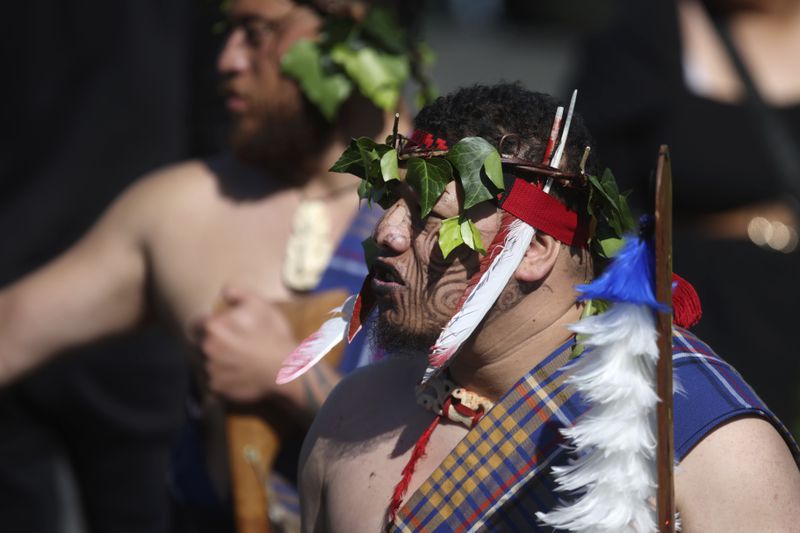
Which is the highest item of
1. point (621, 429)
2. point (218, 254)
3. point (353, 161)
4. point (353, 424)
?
point (353, 161)

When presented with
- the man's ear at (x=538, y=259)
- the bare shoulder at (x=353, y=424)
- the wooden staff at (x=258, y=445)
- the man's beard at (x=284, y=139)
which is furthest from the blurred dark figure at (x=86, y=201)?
the man's ear at (x=538, y=259)

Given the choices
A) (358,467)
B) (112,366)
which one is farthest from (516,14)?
(358,467)

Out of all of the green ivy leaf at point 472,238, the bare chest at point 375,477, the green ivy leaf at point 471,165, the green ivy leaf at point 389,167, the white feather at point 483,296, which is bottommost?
the bare chest at point 375,477

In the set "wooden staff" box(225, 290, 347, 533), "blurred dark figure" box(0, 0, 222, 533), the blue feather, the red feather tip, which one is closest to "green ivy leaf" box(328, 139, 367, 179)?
the red feather tip

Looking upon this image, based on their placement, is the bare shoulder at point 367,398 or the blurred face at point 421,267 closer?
the blurred face at point 421,267

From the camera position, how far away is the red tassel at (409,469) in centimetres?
227

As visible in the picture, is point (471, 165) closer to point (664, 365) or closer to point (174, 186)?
point (664, 365)

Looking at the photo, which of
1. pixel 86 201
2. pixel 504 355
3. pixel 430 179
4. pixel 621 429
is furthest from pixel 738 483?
pixel 86 201

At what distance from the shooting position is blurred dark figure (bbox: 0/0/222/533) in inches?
169

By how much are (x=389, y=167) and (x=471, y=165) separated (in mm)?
152

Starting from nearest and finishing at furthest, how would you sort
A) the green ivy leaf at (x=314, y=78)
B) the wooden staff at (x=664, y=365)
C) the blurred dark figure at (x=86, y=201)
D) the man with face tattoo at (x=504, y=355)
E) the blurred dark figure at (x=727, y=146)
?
the wooden staff at (x=664, y=365), the man with face tattoo at (x=504, y=355), the green ivy leaf at (x=314, y=78), the blurred dark figure at (x=727, y=146), the blurred dark figure at (x=86, y=201)

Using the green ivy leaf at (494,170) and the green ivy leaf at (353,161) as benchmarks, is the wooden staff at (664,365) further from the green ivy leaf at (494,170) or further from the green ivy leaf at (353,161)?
the green ivy leaf at (353,161)

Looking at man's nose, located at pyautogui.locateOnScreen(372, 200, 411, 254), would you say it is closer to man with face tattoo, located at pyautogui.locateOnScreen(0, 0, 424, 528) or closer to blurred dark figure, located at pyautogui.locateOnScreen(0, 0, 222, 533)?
man with face tattoo, located at pyautogui.locateOnScreen(0, 0, 424, 528)

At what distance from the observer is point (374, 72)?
11.8 feet
